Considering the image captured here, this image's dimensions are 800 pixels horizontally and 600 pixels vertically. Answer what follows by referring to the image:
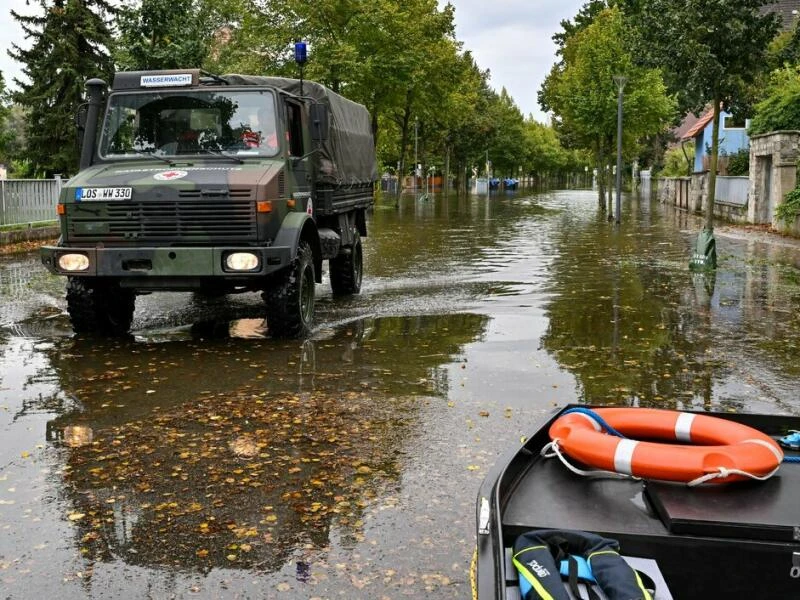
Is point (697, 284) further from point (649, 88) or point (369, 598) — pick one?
point (649, 88)

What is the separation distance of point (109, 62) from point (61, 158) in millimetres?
4706

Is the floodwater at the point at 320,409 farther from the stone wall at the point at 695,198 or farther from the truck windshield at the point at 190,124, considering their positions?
the stone wall at the point at 695,198

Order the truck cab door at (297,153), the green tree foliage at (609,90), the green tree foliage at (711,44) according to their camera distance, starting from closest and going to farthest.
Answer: the truck cab door at (297,153) < the green tree foliage at (711,44) < the green tree foliage at (609,90)

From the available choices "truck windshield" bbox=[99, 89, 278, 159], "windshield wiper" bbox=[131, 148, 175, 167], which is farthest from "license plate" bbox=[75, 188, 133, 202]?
"truck windshield" bbox=[99, 89, 278, 159]

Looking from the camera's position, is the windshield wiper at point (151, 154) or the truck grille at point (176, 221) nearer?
the truck grille at point (176, 221)

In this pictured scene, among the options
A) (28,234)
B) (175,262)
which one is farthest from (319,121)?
(28,234)

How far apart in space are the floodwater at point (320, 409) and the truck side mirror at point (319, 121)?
2168mm

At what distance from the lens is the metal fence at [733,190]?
28.7m

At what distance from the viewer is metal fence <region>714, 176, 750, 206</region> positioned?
2874 cm

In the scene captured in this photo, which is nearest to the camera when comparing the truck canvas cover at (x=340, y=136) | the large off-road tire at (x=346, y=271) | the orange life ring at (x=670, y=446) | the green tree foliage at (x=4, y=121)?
the orange life ring at (x=670, y=446)

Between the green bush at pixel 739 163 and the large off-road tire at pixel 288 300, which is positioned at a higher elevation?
the green bush at pixel 739 163

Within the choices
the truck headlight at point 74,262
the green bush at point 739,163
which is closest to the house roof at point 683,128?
the green bush at point 739,163

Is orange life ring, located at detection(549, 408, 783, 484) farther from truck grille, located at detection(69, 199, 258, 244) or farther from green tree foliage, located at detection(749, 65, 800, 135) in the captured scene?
green tree foliage, located at detection(749, 65, 800, 135)

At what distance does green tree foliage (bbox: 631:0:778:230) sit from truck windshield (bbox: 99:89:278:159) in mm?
10518
